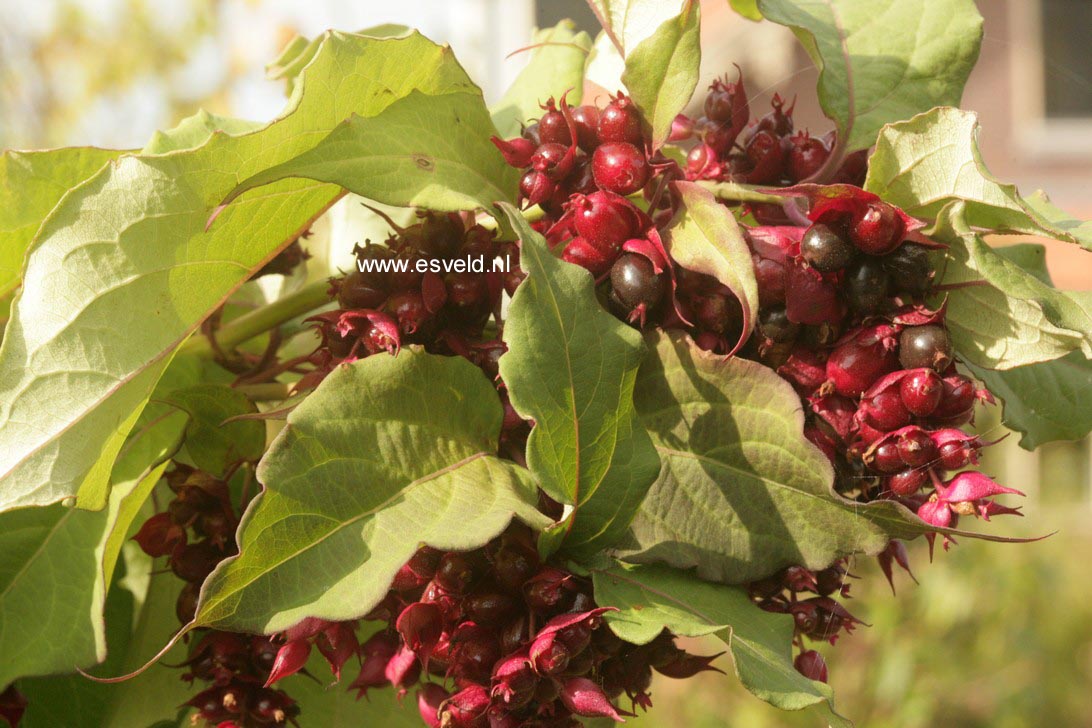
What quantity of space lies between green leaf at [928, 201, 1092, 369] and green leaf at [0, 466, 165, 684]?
0.33m

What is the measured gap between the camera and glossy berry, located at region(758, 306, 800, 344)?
36 centimetres

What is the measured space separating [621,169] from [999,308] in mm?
145

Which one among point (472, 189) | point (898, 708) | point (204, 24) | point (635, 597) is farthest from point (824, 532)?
point (204, 24)

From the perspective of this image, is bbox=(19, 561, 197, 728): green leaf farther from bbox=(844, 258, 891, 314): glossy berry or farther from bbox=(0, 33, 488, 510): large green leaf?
bbox=(844, 258, 891, 314): glossy berry

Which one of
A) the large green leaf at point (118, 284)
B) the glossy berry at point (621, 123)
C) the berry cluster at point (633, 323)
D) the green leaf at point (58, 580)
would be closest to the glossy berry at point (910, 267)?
the berry cluster at point (633, 323)

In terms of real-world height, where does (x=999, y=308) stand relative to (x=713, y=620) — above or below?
above

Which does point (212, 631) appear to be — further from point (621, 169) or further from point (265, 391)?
point (621, 169)

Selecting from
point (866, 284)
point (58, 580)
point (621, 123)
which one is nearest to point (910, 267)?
point (866, 284)

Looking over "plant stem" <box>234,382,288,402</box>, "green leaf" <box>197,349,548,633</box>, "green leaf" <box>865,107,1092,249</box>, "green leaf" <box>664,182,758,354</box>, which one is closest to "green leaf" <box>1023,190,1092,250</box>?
"green leaf" <box>865,107,1092,249</box>

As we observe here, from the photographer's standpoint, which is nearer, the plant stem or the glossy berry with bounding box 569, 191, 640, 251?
the glossy berry with bounding box 569, 191, 640, 251

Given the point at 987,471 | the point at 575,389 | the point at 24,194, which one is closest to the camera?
the point at 575,389

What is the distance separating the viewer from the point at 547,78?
54cm

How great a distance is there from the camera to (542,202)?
15.3 inches

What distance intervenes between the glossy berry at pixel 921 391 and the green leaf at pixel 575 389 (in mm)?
89
